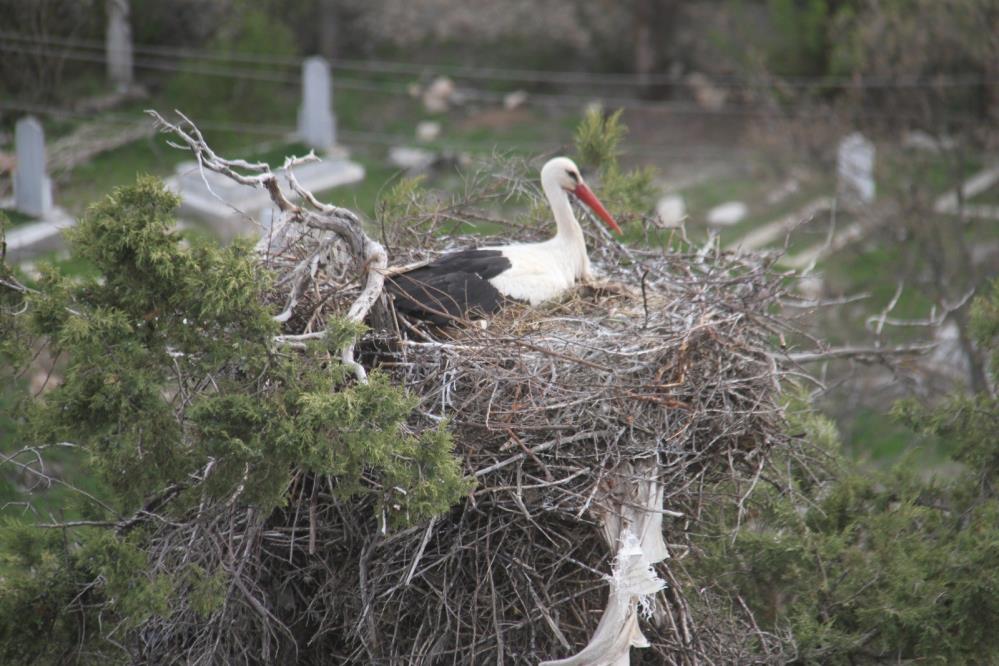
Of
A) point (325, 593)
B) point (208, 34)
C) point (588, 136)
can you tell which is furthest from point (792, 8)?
point (325, 593)

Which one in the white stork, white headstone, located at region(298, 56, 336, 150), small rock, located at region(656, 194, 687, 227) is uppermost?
the white stork

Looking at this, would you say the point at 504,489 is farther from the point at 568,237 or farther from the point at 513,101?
the point at 513,101

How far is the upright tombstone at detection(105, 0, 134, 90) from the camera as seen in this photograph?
719 inches

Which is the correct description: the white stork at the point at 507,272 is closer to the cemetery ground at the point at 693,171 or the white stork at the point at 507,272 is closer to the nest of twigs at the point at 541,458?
the nest of twigs at the point at 541,458

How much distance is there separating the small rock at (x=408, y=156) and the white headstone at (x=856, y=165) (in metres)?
4.87

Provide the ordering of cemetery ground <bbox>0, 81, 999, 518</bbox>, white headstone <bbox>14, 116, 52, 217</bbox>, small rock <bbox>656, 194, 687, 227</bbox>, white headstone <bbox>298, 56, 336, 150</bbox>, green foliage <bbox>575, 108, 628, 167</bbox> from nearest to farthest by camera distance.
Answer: green foliage <bbox>575, 108, 628, 167</bbox> < white headstone <bbox>14, 116, 52, 217</bbox> < cemetery ground <bbox>0, 81, 999, 518</bbox> < small rock <bbox>656, 194, 687, 227</bbox> < white headstone <bbox>298, 56, 336, 150</bbox>

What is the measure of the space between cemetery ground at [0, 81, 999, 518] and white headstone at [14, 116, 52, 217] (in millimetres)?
160

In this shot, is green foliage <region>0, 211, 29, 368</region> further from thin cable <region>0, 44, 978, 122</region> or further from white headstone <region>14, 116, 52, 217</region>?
thin cable <region>0, 44, 978, 122</region>

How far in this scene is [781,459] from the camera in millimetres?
7176

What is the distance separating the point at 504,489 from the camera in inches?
227

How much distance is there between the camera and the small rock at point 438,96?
810 inches

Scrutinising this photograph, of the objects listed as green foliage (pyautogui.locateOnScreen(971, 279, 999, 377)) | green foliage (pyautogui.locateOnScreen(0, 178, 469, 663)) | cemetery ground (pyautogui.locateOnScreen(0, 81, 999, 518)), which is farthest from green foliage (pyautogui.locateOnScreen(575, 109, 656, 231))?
cemetery ground (pyautogui.locateOnScreen(0, 81, 999, 518))

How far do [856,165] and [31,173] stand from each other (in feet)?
31.2

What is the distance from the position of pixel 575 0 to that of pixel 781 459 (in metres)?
15.9
